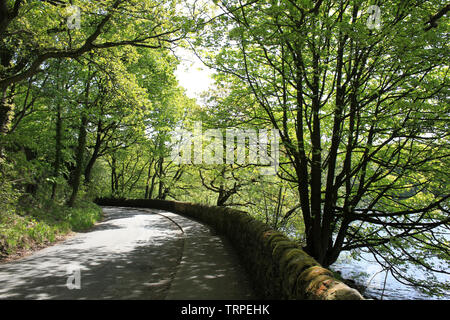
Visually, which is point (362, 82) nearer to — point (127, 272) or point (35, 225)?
point (127, 272)

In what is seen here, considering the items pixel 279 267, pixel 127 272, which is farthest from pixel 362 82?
pixel 127 272

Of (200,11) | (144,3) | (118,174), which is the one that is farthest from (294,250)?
(118,174)

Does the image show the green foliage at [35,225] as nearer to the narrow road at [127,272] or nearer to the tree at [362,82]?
the narrow road at [127,272]

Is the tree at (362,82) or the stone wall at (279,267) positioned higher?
the tree at (362,82)

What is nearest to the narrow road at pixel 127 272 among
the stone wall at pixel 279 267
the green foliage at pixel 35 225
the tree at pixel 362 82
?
the stone wall at pixel 279 267

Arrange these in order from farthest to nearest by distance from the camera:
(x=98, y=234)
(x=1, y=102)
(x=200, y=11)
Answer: (x=98, y=234), (x=1, y=102), (x=200, y=11)

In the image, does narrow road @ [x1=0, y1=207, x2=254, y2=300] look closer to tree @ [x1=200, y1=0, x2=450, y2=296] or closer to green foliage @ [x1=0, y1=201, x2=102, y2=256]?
green foliage @ [x1=0, y1=201, x2=102, y2=256]

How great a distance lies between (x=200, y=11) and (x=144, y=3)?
2.10m

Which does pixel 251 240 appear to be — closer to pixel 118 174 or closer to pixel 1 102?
pixel 1 102

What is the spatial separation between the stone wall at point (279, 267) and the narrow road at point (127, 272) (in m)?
0.40

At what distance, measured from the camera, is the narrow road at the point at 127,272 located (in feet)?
16.9
